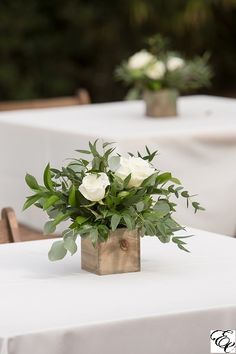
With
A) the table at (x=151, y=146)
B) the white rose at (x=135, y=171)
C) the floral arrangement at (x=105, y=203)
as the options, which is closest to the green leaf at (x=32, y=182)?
the floral arrangement at (x=105, y=203)

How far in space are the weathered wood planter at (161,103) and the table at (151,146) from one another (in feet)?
0.20

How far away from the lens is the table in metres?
5.40

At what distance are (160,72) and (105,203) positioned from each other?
3.05 meters

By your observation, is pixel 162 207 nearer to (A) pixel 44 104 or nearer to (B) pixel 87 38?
(A) pixel 44 104

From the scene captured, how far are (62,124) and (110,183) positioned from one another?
2.78 metres

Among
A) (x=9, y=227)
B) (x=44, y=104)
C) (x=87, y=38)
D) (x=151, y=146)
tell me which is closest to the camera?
(x=9, y=227)

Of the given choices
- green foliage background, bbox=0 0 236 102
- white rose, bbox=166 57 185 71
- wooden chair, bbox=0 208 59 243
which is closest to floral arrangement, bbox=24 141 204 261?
wooden chair, bbox=0 208 59 243

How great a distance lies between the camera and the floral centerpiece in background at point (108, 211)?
123 inches

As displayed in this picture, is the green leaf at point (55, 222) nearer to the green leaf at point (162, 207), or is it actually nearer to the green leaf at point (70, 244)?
the green leaf at point (70, 244)

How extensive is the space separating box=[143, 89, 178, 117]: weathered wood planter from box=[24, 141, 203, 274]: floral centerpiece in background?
2.90 m

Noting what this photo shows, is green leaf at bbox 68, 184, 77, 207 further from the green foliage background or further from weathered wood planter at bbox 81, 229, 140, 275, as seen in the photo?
the green foliage background

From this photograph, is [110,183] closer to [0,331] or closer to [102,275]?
[102,275]

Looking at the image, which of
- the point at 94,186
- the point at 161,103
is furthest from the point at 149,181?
the point at 161,103

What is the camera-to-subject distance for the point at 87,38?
12.3m
